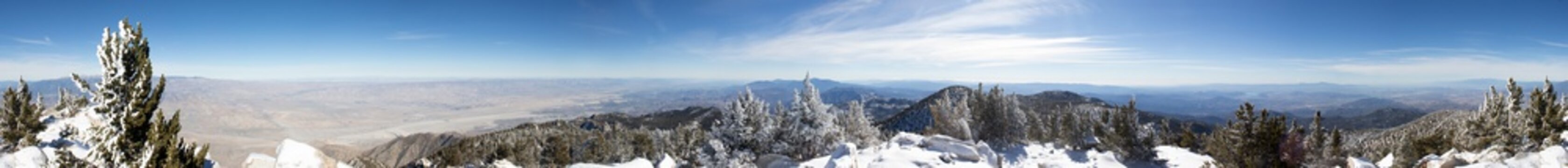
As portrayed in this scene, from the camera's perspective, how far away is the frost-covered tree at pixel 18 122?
147 ft

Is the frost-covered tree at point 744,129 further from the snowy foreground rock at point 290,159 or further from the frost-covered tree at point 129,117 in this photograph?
the frost-covered tree at point 129,117

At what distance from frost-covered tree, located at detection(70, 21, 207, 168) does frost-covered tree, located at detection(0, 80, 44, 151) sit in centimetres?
3526

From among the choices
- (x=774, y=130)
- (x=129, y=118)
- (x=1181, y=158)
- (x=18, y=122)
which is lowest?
(x=1181, y=158)

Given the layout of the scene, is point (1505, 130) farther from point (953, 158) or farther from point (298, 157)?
point (298, 157)

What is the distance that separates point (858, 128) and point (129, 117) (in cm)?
4913

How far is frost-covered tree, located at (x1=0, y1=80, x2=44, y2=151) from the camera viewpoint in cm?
4481

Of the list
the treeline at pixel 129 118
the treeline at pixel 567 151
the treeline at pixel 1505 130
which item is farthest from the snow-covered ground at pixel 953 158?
the treeline at pixel 129 118

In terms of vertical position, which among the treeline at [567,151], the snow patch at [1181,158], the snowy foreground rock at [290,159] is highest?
the snowy foreground rock at [290,159]

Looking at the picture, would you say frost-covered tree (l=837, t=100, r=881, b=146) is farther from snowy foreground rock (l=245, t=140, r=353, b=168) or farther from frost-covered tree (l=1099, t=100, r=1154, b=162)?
snowy foreground rock (l=245, t=140, r=353, b=168)

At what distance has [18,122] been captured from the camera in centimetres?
4716

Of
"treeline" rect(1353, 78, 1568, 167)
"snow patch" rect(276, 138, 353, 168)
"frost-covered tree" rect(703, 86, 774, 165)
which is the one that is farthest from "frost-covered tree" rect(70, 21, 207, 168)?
"treeline" rect(1353, 78, 1568, 167)

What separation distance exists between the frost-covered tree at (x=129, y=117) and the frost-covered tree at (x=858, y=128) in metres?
39.9

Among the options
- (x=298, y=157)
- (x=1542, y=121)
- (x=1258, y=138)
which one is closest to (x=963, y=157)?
(x=1258, y=138)

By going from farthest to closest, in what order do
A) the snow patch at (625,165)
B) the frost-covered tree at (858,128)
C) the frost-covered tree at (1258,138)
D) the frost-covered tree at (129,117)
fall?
the frost-covered tree at (858,128)
the snow patch at (625,165)
the frost-covered tree at (1258,138)
the frost-covered tree at (129,117)
